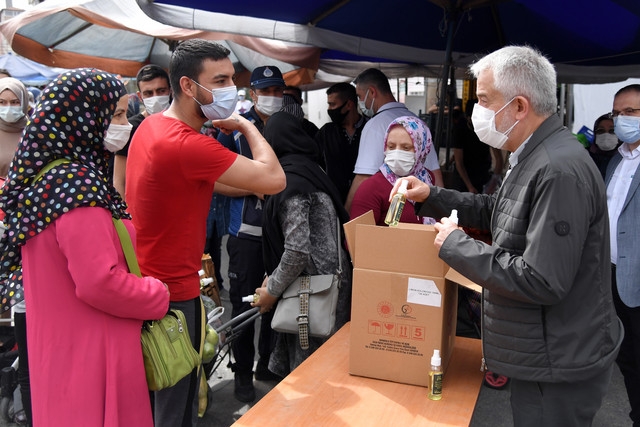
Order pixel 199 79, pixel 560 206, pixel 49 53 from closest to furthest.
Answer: pixel 560 206 < pixel 199 79 < pixel 49 53

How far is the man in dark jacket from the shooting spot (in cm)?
151

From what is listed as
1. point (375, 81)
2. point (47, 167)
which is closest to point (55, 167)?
point (47, 167)

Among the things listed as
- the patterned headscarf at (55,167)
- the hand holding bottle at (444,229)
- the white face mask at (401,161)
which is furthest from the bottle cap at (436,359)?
the white face mask at (401,161)

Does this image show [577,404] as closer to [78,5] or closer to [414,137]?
[414,137]

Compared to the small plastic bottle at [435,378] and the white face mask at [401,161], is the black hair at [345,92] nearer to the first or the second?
the white face mask at [401,161]

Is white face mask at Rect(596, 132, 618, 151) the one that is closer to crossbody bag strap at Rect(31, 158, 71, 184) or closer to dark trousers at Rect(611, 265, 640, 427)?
dark trousers at Rect(611, 265, 640, 427)

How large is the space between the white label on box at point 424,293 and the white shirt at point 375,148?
177cm

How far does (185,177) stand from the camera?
1.88m

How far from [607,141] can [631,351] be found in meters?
2.25

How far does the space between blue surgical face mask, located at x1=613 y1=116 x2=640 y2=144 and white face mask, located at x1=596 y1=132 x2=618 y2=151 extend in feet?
5.84

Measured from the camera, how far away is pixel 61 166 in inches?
61.5

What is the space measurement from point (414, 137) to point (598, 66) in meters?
A: 3.32

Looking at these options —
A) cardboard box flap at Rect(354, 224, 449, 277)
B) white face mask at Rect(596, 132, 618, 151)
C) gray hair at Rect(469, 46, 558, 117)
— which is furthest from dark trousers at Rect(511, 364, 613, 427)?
white face mask at Rect(596, 132, 618, 151)

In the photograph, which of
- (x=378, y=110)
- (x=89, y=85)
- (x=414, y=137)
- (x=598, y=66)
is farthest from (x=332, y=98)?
(x=89, y=85)
